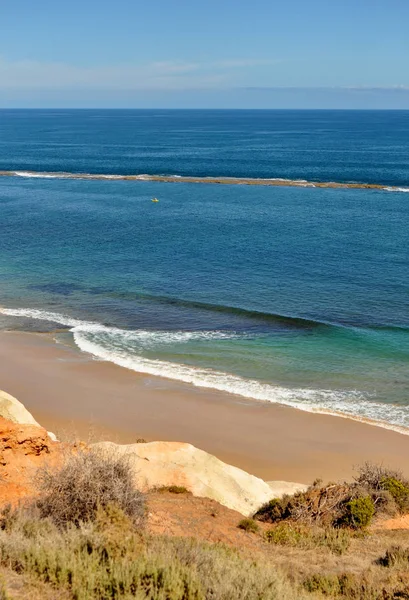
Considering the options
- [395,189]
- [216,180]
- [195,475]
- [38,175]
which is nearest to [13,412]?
[195,475]

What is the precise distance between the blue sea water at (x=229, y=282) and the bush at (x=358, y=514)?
902cm

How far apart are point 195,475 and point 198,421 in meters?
7.13

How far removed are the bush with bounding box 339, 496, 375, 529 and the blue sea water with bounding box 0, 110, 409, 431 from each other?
9024mm

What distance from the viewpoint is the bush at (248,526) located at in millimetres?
14891

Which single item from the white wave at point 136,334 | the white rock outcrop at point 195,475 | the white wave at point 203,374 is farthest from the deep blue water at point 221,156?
the white rock outcrop at point 195,475

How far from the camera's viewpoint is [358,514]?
15.3 meters

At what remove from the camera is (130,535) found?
1140 cm

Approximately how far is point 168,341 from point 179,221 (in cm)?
3011

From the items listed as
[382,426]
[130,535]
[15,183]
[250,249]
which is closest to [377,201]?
[250,249]

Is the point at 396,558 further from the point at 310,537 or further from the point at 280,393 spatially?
the point at 280,393

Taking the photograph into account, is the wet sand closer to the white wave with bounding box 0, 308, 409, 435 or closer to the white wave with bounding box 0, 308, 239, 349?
the white wave with bounding box 0, 308, 409, 435

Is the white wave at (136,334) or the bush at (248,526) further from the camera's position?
the white wave at (136,334)

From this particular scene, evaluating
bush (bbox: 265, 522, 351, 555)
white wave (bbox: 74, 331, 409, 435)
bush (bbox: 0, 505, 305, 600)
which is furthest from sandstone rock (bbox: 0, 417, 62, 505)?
white wave (bbox: 74, 331, 409, 435)

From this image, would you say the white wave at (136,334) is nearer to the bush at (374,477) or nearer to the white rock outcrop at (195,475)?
the white rock outcrop at (195,475)
